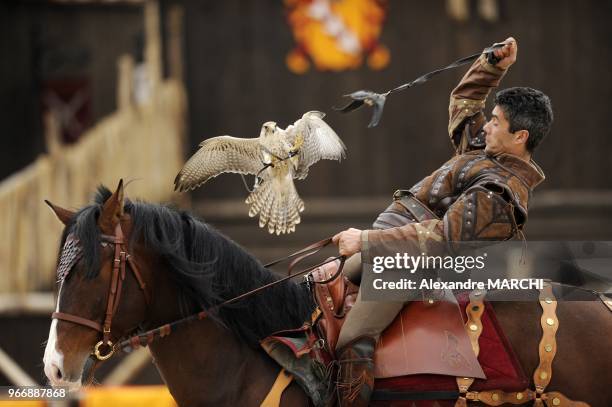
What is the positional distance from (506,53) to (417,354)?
1253 millimetres

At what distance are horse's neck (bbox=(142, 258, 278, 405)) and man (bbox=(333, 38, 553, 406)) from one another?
34 centimetres

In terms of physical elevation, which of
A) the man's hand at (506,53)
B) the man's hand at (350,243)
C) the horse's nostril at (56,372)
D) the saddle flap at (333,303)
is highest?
the man's hand at (506,53)

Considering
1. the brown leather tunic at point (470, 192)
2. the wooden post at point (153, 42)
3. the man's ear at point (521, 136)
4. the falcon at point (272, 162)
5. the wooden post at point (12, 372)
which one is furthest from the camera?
the wooden post at point (153, 42)

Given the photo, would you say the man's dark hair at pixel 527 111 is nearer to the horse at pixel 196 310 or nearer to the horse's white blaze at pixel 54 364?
the horse at pixel 196 310

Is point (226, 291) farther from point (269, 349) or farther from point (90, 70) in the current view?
point (90, 70)

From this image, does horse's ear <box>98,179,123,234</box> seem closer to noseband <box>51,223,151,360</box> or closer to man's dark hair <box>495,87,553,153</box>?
noseband <box>51,223,151,360</box>

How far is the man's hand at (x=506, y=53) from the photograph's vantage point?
155 inches

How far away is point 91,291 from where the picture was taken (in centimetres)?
352

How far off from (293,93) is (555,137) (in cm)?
297

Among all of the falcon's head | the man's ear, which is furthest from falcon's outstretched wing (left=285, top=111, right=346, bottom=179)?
the man's ear

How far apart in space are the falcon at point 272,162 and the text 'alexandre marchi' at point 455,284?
0.76 m

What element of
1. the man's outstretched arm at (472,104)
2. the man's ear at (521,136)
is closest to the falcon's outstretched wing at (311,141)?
the man's outstretched arm at (472,104)

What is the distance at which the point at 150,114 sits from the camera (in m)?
10.4

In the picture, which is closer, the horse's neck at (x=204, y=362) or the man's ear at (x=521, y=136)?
the horse's neck at (x=204, y=362)
